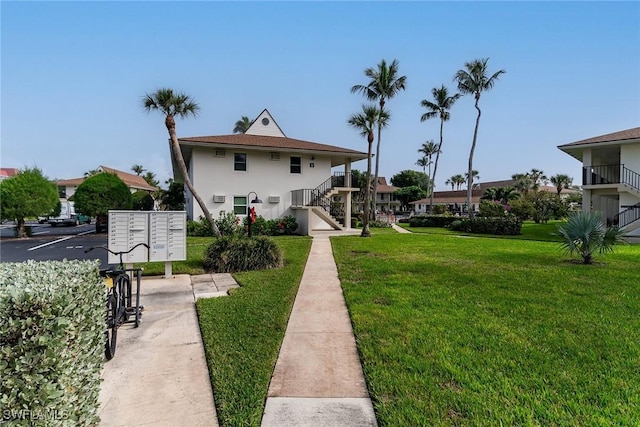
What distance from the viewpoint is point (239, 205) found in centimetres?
1902

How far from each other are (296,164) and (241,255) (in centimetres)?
1278

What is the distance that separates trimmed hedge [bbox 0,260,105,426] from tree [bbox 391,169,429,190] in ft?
245

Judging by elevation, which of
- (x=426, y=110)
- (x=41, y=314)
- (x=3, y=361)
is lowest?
(x=3, y=361)

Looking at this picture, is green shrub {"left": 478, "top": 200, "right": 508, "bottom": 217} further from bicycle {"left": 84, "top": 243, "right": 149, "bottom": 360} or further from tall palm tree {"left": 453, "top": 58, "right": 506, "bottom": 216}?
bicycle {"left": 84, "top": 243, "right": 149, "bottom": 360}

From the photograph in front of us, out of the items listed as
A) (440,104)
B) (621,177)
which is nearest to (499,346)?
(621,177)

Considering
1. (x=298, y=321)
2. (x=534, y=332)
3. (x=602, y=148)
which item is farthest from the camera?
(x=602, y=148)

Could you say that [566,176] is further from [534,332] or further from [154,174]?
[154,174]

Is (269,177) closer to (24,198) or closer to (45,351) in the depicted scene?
(24,198)

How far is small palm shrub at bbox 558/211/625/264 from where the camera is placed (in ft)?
28.1

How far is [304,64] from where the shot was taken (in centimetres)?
1529

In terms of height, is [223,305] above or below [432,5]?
below

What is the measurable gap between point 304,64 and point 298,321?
1390 centimetres

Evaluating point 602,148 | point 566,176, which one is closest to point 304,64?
point 602,148

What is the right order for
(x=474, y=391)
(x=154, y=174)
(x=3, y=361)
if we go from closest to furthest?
(x=3, y=361) → (x=474, y=391) → (x=154, y=174)
